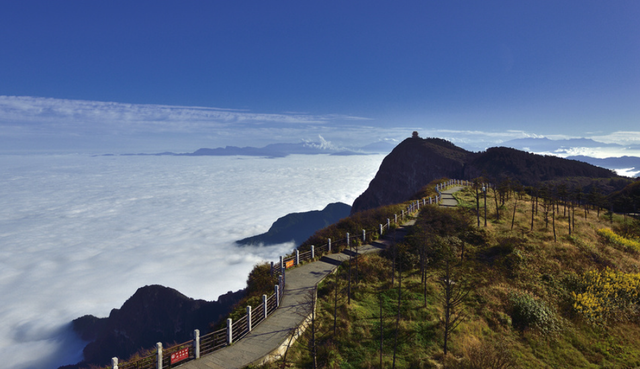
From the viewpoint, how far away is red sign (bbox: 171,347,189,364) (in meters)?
9.79

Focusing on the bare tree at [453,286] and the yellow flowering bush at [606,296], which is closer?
the bare tree at [453,286]

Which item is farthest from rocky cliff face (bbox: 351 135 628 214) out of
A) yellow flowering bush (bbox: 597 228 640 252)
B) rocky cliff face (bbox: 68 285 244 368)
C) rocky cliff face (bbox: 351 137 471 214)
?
rocky cliff face (bbox: 68 285 244 368)

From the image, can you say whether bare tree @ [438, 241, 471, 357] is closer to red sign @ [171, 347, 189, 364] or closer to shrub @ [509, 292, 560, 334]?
shrub @ [509, 292, 560, 334]

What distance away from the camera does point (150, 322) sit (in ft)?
270

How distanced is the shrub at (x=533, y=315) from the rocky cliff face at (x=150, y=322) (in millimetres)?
67915

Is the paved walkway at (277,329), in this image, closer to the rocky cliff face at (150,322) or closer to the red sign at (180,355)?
the red sign at (180,355)

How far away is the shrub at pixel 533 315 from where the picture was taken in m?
14.2

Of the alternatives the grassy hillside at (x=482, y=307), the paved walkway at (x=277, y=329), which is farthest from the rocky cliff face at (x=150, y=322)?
the grassy hillside at (x=482, y=307)

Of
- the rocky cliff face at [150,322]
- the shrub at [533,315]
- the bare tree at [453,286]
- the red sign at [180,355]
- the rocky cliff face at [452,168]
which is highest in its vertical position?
the rocky cliff face at [452,168]

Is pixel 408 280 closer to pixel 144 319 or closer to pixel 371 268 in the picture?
pixel 371 268

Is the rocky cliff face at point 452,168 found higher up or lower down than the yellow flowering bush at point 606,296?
higher up

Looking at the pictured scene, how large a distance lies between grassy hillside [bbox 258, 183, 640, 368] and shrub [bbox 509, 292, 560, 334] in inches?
1.8

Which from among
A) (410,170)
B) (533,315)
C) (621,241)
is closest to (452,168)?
(410,170)

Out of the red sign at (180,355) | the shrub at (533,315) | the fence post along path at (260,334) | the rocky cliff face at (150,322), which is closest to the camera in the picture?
the red sign at (180,355)
